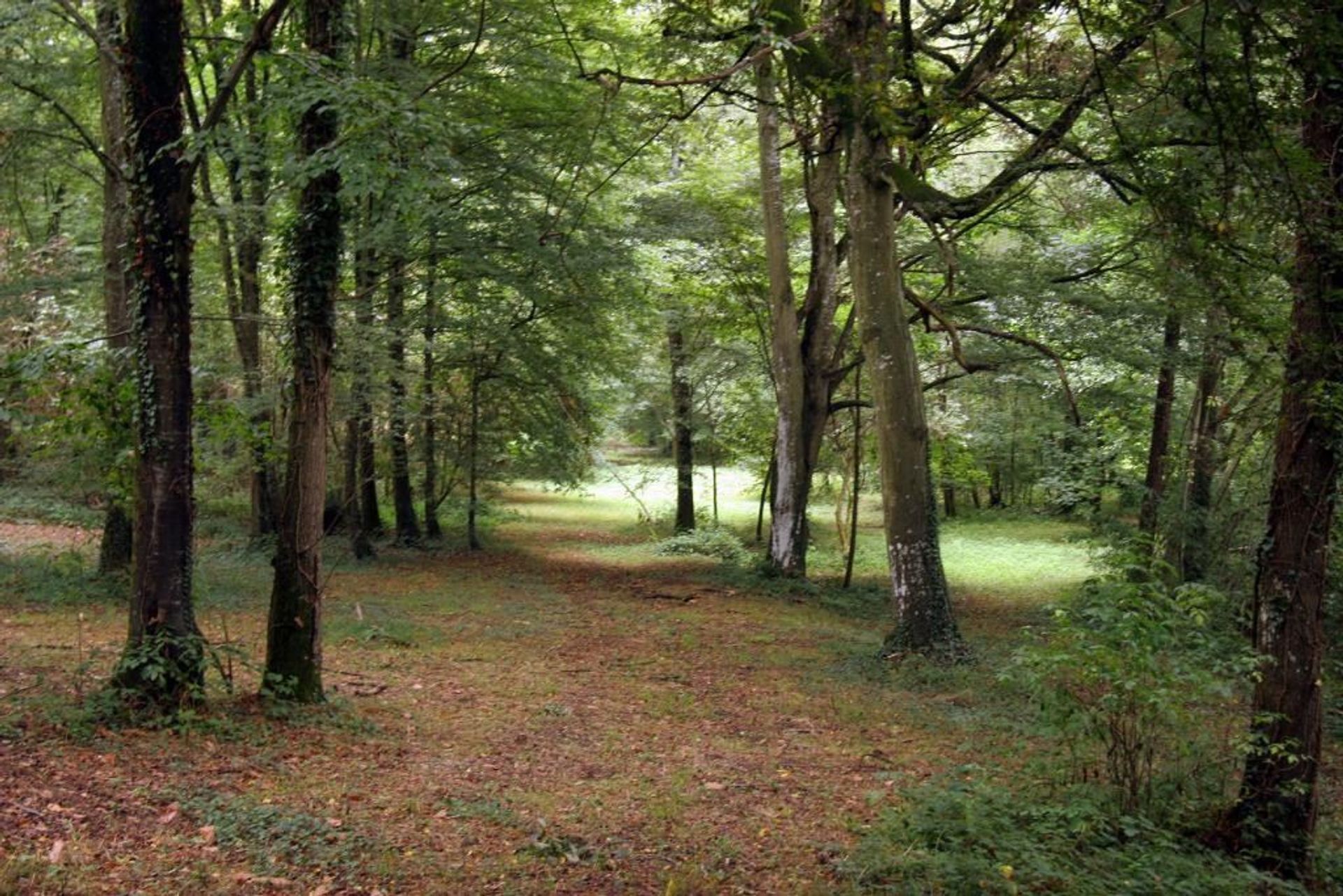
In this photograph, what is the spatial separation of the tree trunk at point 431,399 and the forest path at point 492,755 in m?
4.96

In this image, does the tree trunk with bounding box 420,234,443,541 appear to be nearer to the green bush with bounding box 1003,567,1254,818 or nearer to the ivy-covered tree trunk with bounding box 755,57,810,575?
the ivy-covered tree trunk with bounding box 755,57,810,575

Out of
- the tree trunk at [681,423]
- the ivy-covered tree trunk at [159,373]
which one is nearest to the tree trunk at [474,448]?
the tree trunk at [681,423]

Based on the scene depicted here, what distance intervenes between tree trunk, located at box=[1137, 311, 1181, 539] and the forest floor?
8.74 feet

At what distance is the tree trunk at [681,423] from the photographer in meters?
22.2

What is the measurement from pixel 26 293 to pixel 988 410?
75.2 ft

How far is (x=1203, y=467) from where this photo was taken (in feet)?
47.6

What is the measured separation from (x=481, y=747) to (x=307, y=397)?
9.28 feet

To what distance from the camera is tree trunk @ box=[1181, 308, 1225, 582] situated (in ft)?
42.0

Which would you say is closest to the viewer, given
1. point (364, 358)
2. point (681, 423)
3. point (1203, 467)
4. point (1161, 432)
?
point (364, 358)

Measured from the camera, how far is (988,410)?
27.6 metres

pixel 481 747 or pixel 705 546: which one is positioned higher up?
pixel 705 546

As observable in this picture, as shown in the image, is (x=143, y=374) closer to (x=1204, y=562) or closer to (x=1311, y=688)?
(x=1311, y=688)

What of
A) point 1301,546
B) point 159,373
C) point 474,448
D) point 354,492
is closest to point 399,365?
point 354,492

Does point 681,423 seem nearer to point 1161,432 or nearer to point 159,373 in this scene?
point 1161,432
